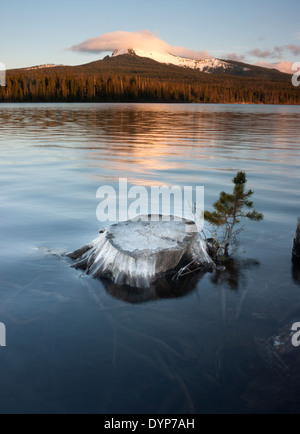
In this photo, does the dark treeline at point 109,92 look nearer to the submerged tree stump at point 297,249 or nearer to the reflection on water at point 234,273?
the reflection on water at point 234,273

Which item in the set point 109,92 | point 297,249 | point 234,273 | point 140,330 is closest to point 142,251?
point 140,330

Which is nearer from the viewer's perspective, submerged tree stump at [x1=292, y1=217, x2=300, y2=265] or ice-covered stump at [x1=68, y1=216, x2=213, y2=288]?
ice-covered stump at [x1=68, y1=216, x2=213, y2=288]

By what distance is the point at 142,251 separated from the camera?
5734mm

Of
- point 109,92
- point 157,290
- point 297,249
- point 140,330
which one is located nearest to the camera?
point 140,330

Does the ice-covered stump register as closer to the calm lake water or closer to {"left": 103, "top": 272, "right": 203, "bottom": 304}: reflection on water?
{"left": 103, "top": 272, "right": 203, "bottom": 304}: reflection on water

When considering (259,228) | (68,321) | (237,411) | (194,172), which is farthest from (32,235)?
(194,172)

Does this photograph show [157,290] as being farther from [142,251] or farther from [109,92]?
[109,92]

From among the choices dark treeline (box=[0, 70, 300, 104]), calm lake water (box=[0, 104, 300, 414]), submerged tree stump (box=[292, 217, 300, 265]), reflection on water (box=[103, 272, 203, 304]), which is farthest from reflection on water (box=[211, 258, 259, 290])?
dark treeline (box=[0, 70, 300, 104])

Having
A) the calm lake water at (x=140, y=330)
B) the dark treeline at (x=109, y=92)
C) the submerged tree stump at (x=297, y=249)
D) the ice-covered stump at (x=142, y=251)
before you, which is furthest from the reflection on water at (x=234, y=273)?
the dark treeline at (x=109, y=92)

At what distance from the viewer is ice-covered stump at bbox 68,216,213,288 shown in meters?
5.72

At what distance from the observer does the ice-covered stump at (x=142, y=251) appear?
572 centimetres

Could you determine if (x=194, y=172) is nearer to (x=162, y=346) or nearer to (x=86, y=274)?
(x=86, y=274)

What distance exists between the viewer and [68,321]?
491 cm

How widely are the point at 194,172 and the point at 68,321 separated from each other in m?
11.3
